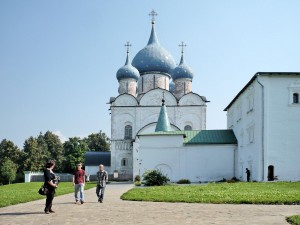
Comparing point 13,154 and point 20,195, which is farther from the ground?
point 13,154

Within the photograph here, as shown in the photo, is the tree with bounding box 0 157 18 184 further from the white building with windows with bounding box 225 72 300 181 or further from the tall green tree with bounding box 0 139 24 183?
the white building with windows with bounding box 225 72 300 181

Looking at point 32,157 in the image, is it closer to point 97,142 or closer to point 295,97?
point 97,142

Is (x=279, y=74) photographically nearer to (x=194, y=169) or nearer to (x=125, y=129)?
(x=194, y=169)

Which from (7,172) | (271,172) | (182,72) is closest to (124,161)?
(182,72)

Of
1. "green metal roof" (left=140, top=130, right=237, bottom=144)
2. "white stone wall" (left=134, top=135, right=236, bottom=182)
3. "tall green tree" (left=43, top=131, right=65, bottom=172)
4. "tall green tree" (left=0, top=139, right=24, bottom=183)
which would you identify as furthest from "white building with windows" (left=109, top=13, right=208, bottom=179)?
Result: "tall green tree" (left=43, top=131, right=65, bottom=172)

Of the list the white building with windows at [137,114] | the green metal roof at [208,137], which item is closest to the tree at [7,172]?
the white building with windows at [137,114]

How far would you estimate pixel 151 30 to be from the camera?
57656mm

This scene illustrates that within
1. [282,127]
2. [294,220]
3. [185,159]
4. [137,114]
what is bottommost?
[294,220]

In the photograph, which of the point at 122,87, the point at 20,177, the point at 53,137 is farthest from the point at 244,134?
the point at 53,137

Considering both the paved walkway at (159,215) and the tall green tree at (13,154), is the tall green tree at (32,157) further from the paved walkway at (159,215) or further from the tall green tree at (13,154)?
the paved walkway at (159,215)

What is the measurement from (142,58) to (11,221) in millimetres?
46542

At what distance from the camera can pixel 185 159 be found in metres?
35.6

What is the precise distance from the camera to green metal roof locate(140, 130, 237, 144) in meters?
35.7

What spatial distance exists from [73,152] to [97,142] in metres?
11.7
